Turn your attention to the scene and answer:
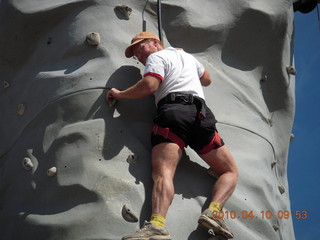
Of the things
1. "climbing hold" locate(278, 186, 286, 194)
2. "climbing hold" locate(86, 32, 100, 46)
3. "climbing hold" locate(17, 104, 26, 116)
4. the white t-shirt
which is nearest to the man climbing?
the white t-shirt

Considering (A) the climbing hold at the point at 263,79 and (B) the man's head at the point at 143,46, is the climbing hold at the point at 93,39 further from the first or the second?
(A) the climbing hold at the point at 263,79

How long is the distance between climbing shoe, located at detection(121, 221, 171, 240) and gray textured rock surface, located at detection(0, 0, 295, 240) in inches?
7.0

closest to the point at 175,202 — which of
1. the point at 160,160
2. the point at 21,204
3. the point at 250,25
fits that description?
the point at 160,160

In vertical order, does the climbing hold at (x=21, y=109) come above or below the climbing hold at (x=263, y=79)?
above

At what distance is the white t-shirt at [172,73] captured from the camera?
4004 mm

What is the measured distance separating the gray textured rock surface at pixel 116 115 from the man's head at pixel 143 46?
15 centimetres

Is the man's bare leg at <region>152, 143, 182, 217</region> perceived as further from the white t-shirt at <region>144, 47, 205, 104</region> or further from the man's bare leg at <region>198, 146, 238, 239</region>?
the white t-shirt at <region>144, 47, 205, 104</region>

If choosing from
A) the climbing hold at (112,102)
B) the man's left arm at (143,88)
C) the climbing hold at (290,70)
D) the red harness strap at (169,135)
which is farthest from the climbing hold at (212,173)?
the climbing hold at (290,70)

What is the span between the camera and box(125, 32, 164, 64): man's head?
4297 millimetres

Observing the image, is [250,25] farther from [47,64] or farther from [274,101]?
[47,64]

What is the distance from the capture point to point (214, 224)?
3650 millimetres

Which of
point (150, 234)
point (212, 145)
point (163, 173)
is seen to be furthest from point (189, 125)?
point (150, 234)

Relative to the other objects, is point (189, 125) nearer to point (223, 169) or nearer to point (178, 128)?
point (178, 128)

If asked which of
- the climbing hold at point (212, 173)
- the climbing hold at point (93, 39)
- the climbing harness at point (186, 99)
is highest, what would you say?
the climbing harness at point (186, 99)
